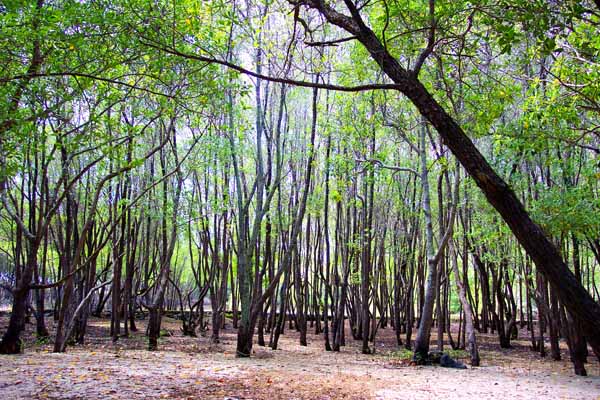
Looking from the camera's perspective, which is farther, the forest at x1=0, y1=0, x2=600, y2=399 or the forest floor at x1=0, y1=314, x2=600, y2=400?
the forest floor at x1=0, y1=314, x2=600, y2=400

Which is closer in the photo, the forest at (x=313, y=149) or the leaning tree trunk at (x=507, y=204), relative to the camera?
the leaning tree trunk at (x=507, y=204)

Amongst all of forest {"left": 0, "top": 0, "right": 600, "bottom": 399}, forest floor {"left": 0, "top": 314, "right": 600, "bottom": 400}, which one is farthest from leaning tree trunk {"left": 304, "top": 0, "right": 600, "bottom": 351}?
forest floor {"left": 0, "top": 314, "right": 600, "bottom": 400}

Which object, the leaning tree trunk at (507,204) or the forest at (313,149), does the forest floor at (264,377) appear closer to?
the forest at (313,149)

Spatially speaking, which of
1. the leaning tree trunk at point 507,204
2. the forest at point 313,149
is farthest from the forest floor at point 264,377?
the leaning tree trunk at point 507,204

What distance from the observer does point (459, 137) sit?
3.32m

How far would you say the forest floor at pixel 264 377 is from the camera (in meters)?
6.27

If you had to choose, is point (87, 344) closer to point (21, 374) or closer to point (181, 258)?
point (21, 374)

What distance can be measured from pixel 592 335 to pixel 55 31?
5.82 m

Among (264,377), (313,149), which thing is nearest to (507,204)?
(264,377)

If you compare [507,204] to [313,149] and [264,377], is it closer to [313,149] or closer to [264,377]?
[264,377]

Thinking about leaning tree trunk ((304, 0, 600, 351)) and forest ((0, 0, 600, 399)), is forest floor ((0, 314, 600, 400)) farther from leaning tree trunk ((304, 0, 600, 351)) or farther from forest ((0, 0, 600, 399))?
A: leaning tree trunk ((304, 0, 600, 351))

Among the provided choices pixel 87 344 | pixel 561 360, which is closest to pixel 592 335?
pixel 561 360

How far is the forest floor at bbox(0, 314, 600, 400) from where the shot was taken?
6270 millimetres

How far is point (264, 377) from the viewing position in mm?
7980
